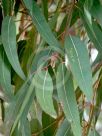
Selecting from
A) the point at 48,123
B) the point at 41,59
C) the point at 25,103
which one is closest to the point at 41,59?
the point at 41,59

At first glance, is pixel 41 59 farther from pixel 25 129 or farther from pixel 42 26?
pixel 25 129

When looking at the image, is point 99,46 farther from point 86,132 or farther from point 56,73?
point 86,132

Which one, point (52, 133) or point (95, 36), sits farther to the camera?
point (52, 133)

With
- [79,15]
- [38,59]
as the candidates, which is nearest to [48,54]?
[38,59]

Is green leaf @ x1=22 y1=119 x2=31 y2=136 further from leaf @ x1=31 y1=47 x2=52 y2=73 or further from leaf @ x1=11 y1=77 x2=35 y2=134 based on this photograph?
leaf @ x1=31 y1=47 x2=52 y2=73

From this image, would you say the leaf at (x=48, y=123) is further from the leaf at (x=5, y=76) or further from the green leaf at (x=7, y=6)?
the green leaf at (x=7, y=6)

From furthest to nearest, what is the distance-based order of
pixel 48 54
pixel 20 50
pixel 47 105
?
pixel 20 50 < pixel 48 54 < pixel 47 105

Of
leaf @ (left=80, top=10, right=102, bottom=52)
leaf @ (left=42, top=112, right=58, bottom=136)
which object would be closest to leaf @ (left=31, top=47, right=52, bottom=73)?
leaf @ (left=80, top=10, right=102, bottom=52)
